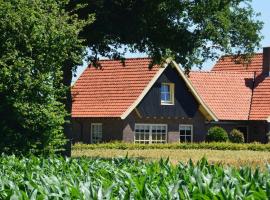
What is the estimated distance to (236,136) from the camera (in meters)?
48.0

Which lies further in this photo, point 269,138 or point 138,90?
point 269,138

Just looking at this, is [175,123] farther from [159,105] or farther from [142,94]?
[142,94]

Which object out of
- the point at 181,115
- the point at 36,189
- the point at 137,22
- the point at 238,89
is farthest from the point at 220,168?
the point at 238,89

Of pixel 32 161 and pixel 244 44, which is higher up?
pixel 244 44

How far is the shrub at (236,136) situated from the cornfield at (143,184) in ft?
130

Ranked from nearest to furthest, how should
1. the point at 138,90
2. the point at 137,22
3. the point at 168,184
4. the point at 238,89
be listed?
the point at 168,184, the point at 137,22, the point at 138,90, the point at 238,89

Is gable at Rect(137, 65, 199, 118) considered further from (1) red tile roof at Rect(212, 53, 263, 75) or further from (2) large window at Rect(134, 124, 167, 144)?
(1) red tile roof at Rect(212, 53, 263, 75)

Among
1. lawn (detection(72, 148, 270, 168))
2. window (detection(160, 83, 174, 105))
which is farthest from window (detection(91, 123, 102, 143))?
lawn (detection(72, 148, 270, 168))

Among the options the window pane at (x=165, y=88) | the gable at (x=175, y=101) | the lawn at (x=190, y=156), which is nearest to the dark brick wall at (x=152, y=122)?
the gable at (x=175, y=101)

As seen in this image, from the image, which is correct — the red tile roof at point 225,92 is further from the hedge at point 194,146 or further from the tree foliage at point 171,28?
the tree foliage at point 171,28

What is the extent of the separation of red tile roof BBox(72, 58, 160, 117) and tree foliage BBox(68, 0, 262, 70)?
51.6ft

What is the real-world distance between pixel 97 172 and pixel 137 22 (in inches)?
731

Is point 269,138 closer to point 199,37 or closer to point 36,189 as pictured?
point 199,37

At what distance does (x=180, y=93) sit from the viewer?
48.0 m
